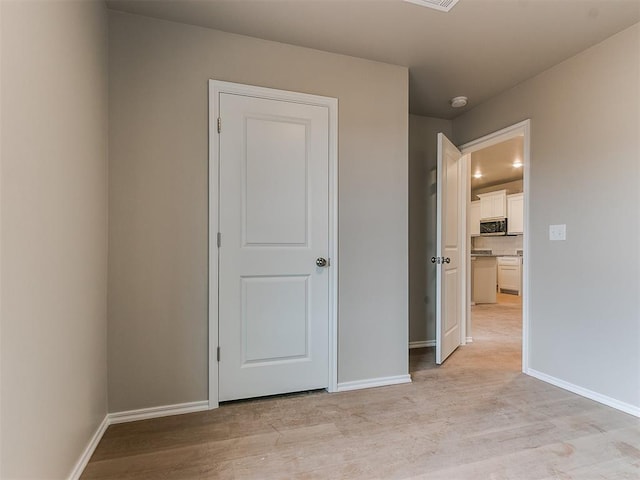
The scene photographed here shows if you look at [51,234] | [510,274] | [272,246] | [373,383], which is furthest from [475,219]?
[51,234]

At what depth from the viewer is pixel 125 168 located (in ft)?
6.91

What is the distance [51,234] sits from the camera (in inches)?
53.4

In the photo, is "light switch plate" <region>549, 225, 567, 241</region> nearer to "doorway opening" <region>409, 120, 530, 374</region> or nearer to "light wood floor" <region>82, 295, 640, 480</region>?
"doorway opening" <region>409, 120, 530, 374</region>

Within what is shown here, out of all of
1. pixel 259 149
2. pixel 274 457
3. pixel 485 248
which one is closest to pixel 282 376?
pixel 274 457

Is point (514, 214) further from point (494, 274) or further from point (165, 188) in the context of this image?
point (165, 188)

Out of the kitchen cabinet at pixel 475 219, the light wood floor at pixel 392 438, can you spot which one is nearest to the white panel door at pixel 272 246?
the light wood floor at pixel 392 438

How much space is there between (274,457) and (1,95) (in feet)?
5.77

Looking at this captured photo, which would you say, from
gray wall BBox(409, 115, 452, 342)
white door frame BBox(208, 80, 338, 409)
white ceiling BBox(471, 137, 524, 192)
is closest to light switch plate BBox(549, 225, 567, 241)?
gray wall BBox(409, 115, 452, 342)

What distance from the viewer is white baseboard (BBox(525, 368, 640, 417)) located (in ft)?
7.23

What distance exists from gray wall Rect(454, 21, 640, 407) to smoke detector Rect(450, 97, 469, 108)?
439 millimetres

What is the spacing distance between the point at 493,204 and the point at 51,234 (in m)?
8.04

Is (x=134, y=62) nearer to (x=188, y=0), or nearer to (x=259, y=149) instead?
(x=188, y=0)

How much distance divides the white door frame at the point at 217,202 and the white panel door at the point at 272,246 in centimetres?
3

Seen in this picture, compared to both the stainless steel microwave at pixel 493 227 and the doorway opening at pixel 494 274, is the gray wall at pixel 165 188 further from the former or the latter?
the stainless steel microwave at pixel 493 227
